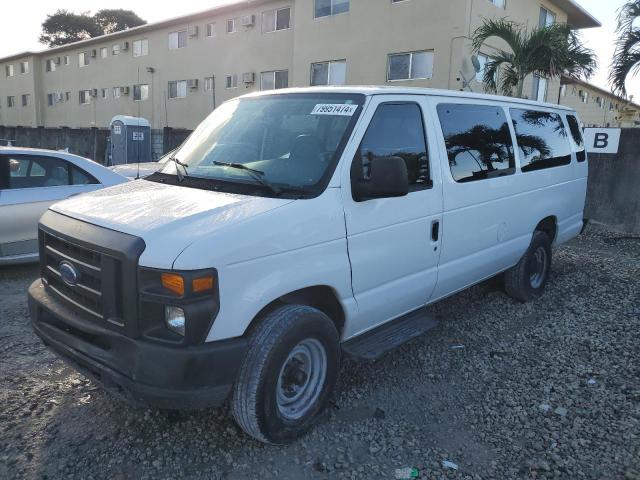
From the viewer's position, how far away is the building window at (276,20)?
816 inches

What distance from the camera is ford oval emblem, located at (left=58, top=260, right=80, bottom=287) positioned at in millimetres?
2816

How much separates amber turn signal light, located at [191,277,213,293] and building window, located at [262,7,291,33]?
20246mm

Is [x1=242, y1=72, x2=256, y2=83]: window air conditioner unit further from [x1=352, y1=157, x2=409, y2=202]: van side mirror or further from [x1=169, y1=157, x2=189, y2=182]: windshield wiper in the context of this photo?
[x1=352, y1=157, x2=409, y2=202]: van side mirror

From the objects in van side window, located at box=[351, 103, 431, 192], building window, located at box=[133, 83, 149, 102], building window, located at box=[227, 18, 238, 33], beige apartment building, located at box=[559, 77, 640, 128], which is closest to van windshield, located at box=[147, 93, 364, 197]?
van side window, located at box=[351, 103, 431, 192]

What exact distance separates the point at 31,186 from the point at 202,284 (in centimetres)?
460

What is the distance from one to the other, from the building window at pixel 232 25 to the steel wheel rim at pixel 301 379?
2254 cm

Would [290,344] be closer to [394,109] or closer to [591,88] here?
[394,109]

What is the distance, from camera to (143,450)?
2.92m

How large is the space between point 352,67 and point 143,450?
1676 cm

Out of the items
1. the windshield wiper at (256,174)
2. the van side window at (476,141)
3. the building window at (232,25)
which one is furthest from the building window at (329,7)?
the windshield wiper at (256,174)

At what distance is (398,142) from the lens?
358 cm

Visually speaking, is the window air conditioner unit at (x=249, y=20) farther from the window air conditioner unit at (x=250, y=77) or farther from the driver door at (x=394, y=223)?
the driver door at (x=394, y=223)

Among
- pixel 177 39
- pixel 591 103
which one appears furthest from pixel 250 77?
pixel 591 103

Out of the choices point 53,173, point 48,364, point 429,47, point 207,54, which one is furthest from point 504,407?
point 207,54
